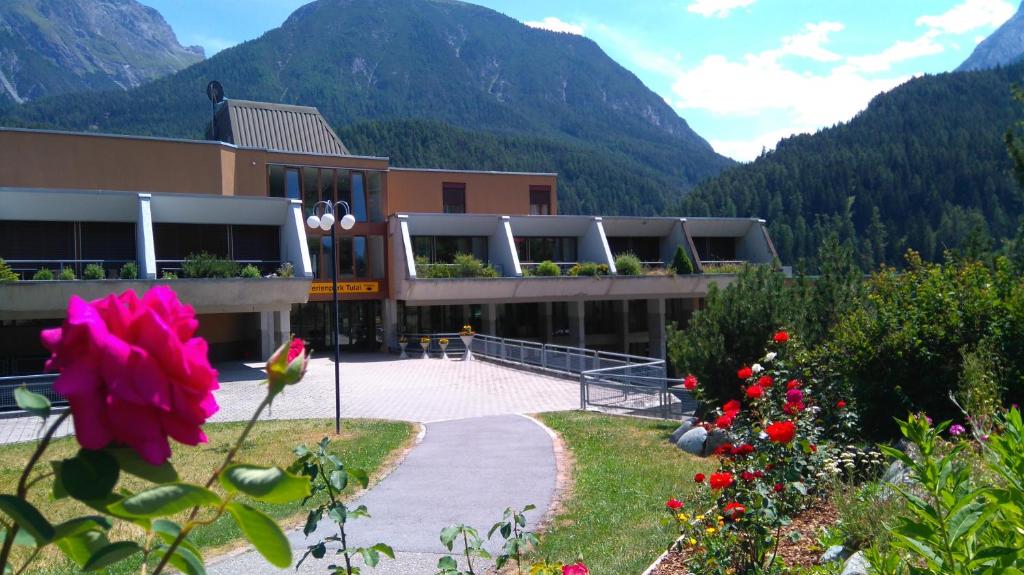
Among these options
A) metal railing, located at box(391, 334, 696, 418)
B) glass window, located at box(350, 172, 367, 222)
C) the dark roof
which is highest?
the dark roof

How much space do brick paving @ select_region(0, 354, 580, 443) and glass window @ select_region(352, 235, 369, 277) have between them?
748 centimetres

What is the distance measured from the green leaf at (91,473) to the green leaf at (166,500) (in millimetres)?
32

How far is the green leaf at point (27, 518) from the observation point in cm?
94

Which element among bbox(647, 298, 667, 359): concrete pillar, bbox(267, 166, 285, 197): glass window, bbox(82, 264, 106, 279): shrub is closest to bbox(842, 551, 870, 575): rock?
bbox(82, 264, 106, 279): shrub

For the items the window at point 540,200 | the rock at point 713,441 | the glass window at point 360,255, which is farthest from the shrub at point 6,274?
the window at point 540,200

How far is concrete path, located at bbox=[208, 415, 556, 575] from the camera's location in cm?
718

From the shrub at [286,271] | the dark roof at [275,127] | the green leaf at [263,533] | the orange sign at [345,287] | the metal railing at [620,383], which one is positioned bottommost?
the metal railing at [620,383]

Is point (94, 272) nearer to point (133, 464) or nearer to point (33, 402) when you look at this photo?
point (33, 402)

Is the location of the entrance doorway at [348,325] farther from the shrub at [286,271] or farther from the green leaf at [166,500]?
the green leaf at [166,500]

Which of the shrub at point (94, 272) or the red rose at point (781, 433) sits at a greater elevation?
the shrub at point (94, 272)

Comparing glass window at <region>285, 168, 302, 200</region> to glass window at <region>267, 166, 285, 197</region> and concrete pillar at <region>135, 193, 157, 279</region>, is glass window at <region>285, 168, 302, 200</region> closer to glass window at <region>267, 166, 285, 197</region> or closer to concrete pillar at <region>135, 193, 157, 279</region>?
glass window at <region>267, 166, 285, 197</region>

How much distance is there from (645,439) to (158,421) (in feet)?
42.4

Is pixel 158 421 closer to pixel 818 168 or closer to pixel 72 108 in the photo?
pixel 818 168

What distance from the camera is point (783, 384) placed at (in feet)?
25.7
